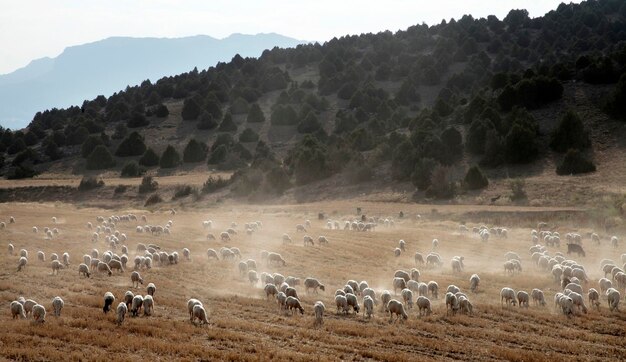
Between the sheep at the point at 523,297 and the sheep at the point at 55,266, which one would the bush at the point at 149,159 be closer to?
the sheep at the point at 55,266

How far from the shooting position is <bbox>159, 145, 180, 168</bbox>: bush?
290 feet

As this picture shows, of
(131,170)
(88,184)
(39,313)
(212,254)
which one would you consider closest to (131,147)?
(131,170)

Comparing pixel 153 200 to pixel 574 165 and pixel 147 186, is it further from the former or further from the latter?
pixel 574 165

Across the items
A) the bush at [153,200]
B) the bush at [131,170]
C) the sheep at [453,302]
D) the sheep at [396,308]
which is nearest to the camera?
the sheep at [396,308]

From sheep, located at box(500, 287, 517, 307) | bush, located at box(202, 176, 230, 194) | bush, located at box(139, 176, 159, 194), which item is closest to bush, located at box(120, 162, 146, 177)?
bush, located at box(139, 176, 159, 194)

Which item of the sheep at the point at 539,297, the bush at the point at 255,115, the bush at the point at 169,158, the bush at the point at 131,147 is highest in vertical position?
the bush at the point at 255,115

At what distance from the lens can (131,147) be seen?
9500 centimetres

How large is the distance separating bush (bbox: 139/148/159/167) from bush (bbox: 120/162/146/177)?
4.22m

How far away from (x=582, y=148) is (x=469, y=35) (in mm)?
70902

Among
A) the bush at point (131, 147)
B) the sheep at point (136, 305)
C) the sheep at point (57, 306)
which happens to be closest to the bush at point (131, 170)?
the bush at point (131, 147)

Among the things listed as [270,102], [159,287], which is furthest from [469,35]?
[159,287]

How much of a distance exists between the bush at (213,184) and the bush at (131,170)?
1579 centimetres

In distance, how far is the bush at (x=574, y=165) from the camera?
182 ft

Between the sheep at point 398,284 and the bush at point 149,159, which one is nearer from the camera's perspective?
the sheep at point 398,284
